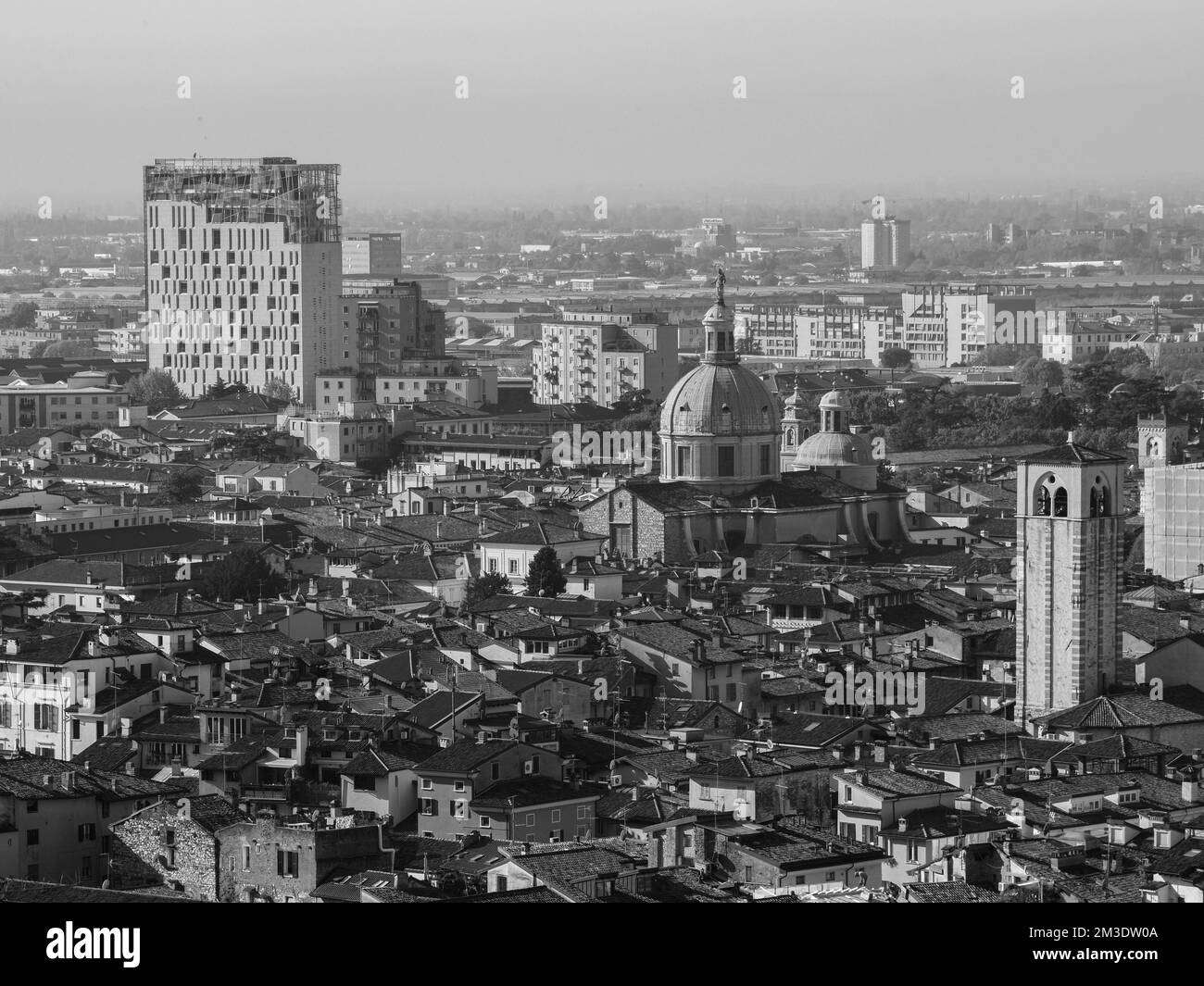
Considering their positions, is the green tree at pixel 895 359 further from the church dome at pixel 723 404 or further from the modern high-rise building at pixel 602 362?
the church dome at pixel 723 404

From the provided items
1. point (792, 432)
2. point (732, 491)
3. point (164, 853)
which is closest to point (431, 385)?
point (792, 432)

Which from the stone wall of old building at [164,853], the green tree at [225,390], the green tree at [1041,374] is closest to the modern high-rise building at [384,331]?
the green tree at [225,390]

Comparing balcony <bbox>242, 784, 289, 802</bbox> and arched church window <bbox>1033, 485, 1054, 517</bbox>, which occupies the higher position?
→ arched church window <bbox>1033, 485, 1054, 517</bbox>

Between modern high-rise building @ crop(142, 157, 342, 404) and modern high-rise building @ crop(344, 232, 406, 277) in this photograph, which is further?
modern high-rise building @ crop(344, 232, 406, 277)

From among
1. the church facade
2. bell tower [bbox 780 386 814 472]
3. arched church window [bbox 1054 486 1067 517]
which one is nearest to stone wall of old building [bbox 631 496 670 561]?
the church facade

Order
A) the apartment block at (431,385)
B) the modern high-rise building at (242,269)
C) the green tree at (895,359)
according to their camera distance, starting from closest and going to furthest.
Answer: the apartment block at (431,385) < the modern high-rise building at (242,269) < the green tree at (895,359)

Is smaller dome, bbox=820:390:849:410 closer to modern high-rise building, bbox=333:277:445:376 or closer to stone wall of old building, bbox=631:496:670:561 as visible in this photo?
stone wall of old building, bbox=631:496:670:561

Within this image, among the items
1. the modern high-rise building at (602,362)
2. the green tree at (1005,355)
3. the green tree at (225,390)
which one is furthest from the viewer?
the green tree at (1005,355)
